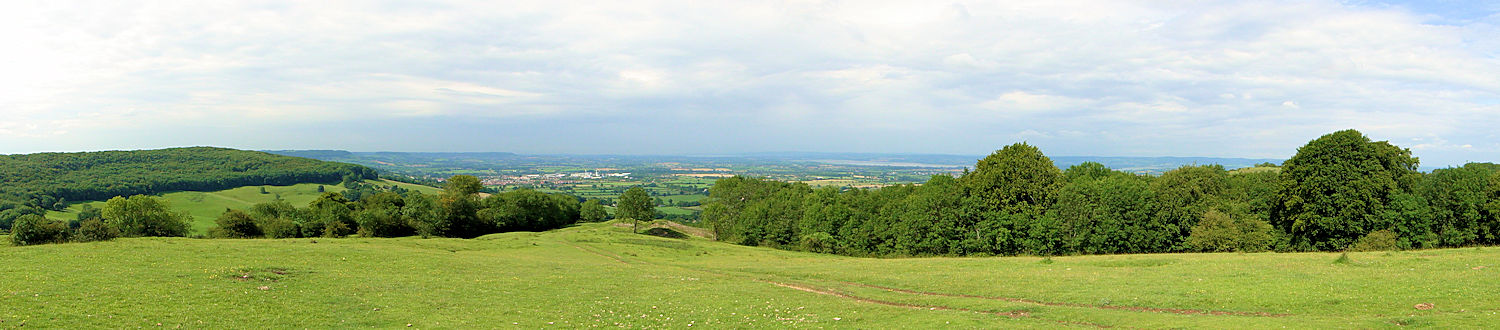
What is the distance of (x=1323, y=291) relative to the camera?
74.3ft

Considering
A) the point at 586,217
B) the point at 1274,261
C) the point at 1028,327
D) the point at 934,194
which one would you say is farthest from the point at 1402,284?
the point at 586,217

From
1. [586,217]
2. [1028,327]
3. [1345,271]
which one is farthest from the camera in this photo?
[586,217]

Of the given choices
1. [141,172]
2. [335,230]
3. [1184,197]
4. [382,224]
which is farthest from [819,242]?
[141,172]

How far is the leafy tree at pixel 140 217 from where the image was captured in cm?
6316

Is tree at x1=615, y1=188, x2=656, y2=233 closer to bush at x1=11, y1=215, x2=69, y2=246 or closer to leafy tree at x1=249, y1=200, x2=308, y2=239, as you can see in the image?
leafy tree at x1=249, y1=200, x2=308, y2=239

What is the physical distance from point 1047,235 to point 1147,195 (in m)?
9.65

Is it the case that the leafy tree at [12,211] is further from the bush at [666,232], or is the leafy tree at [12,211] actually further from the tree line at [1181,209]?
the tree line at [1181,209]

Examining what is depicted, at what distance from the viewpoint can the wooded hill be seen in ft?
366

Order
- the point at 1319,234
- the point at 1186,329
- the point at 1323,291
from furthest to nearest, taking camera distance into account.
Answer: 1. the point at 1319,234
2. the point at 1323,291
3. the point at 1186,329

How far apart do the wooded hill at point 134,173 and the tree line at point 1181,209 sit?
424 ft

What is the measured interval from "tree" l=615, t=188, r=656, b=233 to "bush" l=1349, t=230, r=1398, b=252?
77.0m

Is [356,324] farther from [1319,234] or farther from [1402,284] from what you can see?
[1319,234]

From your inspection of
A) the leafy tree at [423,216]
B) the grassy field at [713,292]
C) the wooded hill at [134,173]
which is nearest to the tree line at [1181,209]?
the grassy field at [713,292]

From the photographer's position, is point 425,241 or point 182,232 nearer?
point 425,241
